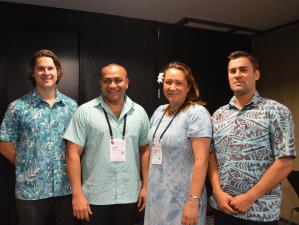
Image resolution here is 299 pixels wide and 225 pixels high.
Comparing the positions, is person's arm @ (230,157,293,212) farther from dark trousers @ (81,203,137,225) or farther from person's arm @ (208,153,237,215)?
dark trousers @ (81,203,137,225)

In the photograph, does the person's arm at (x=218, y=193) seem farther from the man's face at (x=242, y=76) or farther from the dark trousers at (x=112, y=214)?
the dark trousers at (x=112, y=214)

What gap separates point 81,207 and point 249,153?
3.32 feet

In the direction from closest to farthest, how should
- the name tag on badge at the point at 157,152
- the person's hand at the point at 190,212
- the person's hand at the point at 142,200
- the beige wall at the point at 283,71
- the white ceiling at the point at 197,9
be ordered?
the person's hand at the point at 190,212 → the name tag on badge at the point at 157,152 → the person's hand at the point at 142,200 → the white ceiling at the point at 197,9 → the beige wall at the point at 283,71

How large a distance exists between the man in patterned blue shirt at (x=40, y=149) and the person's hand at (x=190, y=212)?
2.50 ft

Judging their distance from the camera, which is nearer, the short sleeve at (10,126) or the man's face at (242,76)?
the man's face at (242,76)

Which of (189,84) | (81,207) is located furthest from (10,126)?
(189,84)

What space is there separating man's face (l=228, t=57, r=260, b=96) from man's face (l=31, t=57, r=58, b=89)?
1117mm

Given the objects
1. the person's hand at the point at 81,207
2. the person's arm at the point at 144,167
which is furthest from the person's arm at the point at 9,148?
the person's arm at the point at 144,167

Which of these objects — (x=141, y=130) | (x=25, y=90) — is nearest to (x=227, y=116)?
(x=141, y=130)

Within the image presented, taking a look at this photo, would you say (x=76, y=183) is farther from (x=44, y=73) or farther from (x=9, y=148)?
(x=44, y=73)

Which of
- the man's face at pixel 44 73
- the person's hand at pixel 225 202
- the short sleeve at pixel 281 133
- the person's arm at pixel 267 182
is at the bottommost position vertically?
the person's hand at pixel 225 202

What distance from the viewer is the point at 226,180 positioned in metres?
1.62

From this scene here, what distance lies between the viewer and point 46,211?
185cm

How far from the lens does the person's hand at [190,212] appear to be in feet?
5.27
